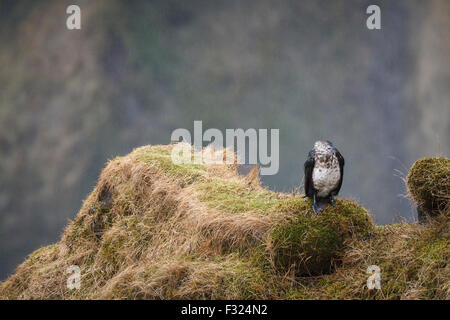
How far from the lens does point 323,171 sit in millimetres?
3672

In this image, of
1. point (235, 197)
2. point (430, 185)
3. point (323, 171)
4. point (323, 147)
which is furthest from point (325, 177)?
point (235, 197)

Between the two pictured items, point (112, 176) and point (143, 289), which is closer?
point (143, 289)

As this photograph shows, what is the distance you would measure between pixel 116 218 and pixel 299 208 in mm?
2777

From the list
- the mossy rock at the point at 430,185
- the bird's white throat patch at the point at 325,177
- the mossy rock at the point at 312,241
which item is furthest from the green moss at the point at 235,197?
the mossy rock at the point at 430,185

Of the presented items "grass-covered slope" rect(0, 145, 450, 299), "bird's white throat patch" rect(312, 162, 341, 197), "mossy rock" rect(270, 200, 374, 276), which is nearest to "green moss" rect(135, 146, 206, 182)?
"grass-covered slope" rect(0, 145, 450, 299)

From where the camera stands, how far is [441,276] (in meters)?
3.25

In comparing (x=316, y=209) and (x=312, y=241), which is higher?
(x=316, y=209)

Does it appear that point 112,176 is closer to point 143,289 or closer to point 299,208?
point 143,289

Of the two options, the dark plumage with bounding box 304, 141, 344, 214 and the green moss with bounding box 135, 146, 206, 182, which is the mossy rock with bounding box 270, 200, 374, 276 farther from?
the green moss with bounding box 135, 146, 206, 182

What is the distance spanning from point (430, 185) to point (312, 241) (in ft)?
3.79

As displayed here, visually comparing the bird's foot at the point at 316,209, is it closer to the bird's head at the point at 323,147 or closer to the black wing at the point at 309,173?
the black wing at the point at 309,173

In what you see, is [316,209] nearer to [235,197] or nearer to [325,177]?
[325,177]

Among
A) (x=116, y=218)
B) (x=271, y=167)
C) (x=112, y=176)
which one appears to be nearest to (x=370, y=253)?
(x=271, y=167)
